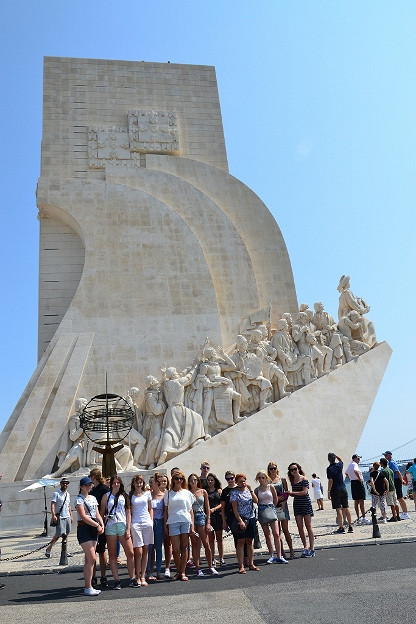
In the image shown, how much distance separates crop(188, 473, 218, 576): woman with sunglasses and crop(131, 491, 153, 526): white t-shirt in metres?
0.43

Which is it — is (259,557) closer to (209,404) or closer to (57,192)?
(209,404)

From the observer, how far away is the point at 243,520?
483 centimetres

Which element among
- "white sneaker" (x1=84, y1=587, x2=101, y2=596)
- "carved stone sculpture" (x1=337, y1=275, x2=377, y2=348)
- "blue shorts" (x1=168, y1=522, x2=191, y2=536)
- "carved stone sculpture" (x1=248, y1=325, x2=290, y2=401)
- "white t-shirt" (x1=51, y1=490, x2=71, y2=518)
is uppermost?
"carved stone sculpture" (x1=337, y1=275, x2=377, y2=348)

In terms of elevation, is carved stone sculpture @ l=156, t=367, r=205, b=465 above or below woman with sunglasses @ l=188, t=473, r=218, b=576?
above

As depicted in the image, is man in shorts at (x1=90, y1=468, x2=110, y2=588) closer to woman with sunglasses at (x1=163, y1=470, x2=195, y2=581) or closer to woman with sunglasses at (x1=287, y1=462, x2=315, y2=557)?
woman with sunglasses at (x1=163, y1=470, x2=195, y2=581)

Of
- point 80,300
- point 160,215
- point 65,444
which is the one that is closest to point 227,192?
point 160,215

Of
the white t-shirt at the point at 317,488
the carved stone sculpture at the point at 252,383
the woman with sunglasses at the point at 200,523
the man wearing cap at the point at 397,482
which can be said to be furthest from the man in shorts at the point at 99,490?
the carved stone sculpture at the point at 252,383

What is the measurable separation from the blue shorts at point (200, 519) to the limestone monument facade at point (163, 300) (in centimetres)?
529

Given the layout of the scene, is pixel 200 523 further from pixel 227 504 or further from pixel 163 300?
pixel 163 300

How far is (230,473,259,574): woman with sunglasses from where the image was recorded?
472cm

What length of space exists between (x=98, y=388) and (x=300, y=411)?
410 cm

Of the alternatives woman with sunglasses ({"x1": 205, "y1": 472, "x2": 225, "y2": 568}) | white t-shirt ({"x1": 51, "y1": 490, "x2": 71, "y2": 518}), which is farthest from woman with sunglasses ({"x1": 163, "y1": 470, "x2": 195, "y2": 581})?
white t-shirt ({"x1": 51, "y1": 490, "x2": 71, "y2": 518})

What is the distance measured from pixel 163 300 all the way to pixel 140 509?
842 centimetres

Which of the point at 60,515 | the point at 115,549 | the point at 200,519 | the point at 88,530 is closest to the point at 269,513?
the point at 200,519
